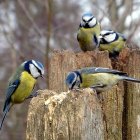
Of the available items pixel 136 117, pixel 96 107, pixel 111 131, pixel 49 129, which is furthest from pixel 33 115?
pixel 136 117

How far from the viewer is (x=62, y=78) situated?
119 inches

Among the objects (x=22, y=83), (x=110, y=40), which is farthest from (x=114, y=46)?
(x=22, y=83)

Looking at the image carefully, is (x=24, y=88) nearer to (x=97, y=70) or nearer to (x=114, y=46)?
(x=114, y=46)

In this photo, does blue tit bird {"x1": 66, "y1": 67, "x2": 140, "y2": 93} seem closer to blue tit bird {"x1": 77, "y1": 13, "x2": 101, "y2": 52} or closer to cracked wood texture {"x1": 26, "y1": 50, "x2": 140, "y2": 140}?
cracked wood texture {"x1": 26, "y1": 50, "x2": 140, "y2": 140}

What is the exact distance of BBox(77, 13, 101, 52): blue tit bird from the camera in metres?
4.19

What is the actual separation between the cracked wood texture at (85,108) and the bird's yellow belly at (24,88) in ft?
3.23

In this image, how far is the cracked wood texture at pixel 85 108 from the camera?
2.16m

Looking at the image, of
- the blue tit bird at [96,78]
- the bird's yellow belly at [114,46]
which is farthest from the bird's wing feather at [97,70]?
the bird's yellow belly at [114,46]

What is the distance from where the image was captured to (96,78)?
3330 mm

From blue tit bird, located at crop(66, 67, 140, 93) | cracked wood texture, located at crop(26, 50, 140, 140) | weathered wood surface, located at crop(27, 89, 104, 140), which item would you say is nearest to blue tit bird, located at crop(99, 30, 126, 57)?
blue tit bird, located at crop(66, 67, 140, 93)

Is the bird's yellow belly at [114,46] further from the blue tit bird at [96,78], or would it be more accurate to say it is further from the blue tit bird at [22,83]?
the blue tit bird at [96,78]

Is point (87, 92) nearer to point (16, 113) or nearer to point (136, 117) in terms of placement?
point (136, 117)

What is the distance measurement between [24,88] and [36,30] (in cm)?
146

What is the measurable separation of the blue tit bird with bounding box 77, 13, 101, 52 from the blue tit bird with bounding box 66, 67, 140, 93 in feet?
2.89
